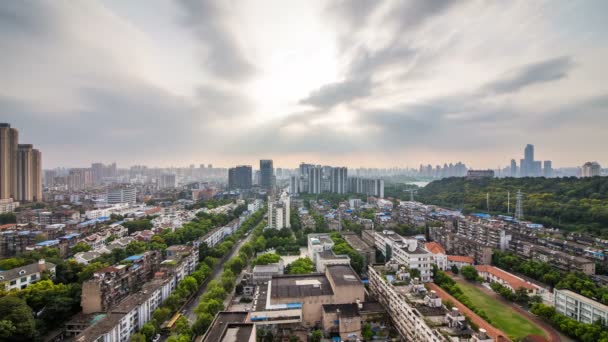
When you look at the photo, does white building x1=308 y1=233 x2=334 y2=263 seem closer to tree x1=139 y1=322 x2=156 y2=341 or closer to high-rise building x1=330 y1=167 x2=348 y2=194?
tree x1=139 y1=322 x2=156 y2=341

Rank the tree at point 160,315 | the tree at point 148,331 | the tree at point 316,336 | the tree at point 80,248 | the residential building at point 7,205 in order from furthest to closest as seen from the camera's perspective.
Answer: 1. the residential building at point 7,205
2. the tree at point 80,248
3. the tree at point 160,315
4. the tree at point 316,336
5. the tree at point 148,331

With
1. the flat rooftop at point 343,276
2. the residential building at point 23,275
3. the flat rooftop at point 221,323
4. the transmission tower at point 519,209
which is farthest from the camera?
the transmission tower at point 519,209

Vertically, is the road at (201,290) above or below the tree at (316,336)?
below

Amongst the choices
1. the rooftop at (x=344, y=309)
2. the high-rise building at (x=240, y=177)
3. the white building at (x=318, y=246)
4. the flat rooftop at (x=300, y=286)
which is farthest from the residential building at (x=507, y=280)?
the high-rise building at (x=240, y=177)

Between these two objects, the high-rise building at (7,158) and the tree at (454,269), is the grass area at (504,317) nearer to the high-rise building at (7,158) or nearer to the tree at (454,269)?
the tree at (454,269)

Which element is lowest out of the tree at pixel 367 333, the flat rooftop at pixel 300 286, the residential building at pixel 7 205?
the tree at pixel 367 333
